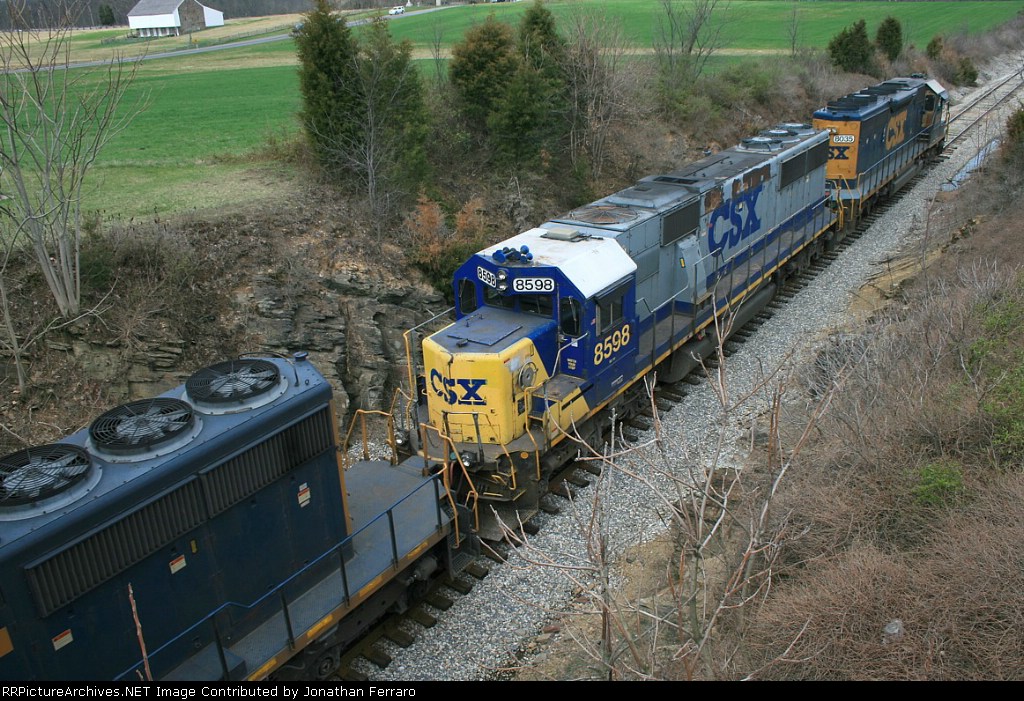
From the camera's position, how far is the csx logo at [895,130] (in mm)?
24344

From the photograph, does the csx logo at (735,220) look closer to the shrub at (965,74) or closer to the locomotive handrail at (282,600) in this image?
the locomotive handrail at (282,600)

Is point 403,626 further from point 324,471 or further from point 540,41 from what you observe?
point 540,41

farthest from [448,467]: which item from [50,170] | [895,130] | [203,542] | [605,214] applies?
[895,130]

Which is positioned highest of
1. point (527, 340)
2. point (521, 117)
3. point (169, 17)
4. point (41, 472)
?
point (169, 17)

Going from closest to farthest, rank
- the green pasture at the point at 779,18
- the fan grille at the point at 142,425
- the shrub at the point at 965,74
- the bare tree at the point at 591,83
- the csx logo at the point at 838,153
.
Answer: the fan grille at the point at 142,425
the csx logo at the point at 838,153
the bare tree at the point at 591,83
the green pasture at the point at 779,18
the shrub at the point at 965,74

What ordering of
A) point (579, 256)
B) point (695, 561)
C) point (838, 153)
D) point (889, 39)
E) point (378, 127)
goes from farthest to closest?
point (889, 39), point (838, 153), point (378, 127), point (579, 256), point (695, 561)

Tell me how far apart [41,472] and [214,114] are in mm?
20559

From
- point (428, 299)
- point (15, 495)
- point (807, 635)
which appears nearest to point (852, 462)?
point (807, 635)

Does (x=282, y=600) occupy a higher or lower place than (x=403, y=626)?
higher

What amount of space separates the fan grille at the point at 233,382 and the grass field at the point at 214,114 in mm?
9080

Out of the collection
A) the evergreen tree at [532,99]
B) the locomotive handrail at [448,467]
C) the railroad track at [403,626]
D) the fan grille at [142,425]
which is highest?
the evergreen tree at [532,99]

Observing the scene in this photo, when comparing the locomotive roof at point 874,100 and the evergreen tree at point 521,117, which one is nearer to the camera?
the evergreen tree at point 521,117

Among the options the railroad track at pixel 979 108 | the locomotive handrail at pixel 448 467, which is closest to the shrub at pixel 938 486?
the locomotive handrail at pixel 448 467

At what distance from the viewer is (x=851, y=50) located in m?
40.9
